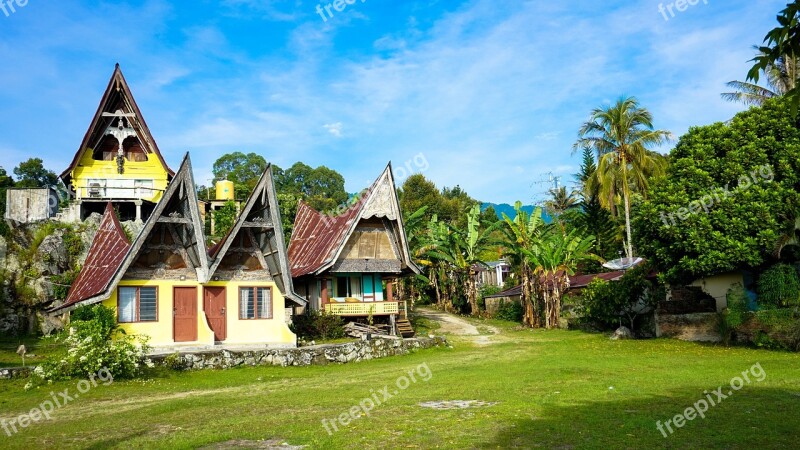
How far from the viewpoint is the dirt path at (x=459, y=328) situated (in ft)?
103

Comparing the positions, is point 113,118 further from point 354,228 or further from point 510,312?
point 510,312

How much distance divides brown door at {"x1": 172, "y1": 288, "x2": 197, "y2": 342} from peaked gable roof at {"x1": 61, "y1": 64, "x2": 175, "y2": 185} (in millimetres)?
19748

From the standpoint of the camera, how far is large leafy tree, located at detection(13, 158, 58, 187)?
6638 cm

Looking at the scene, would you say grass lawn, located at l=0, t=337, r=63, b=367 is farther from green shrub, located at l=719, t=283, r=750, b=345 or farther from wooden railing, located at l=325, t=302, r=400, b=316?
green shrub, located at l=719, t=283, r=750, b=345

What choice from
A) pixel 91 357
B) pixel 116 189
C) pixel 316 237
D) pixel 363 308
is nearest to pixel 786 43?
pixel 91 357

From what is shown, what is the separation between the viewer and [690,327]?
1019 inches

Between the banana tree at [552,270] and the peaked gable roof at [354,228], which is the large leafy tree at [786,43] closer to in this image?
the peaked gable roof at [354,228]

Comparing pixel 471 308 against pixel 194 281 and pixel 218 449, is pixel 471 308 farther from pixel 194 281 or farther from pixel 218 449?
pixel 218 449

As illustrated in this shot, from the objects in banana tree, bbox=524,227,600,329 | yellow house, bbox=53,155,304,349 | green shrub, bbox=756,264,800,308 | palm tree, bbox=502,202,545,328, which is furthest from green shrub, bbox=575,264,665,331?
yellow house, bbox=53,155,304,349

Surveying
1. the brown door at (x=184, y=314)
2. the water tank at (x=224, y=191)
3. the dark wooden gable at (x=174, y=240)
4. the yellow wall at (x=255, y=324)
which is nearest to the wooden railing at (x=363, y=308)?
the yellow wall at (x=255, y=324)

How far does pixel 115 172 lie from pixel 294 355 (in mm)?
23853

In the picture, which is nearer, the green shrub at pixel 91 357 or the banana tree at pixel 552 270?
the green shrub at pixel 91 357

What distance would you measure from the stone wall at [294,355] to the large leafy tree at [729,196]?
10.8 m

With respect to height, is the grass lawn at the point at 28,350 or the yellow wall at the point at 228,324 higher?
the yellow wall at the point at 228,324
